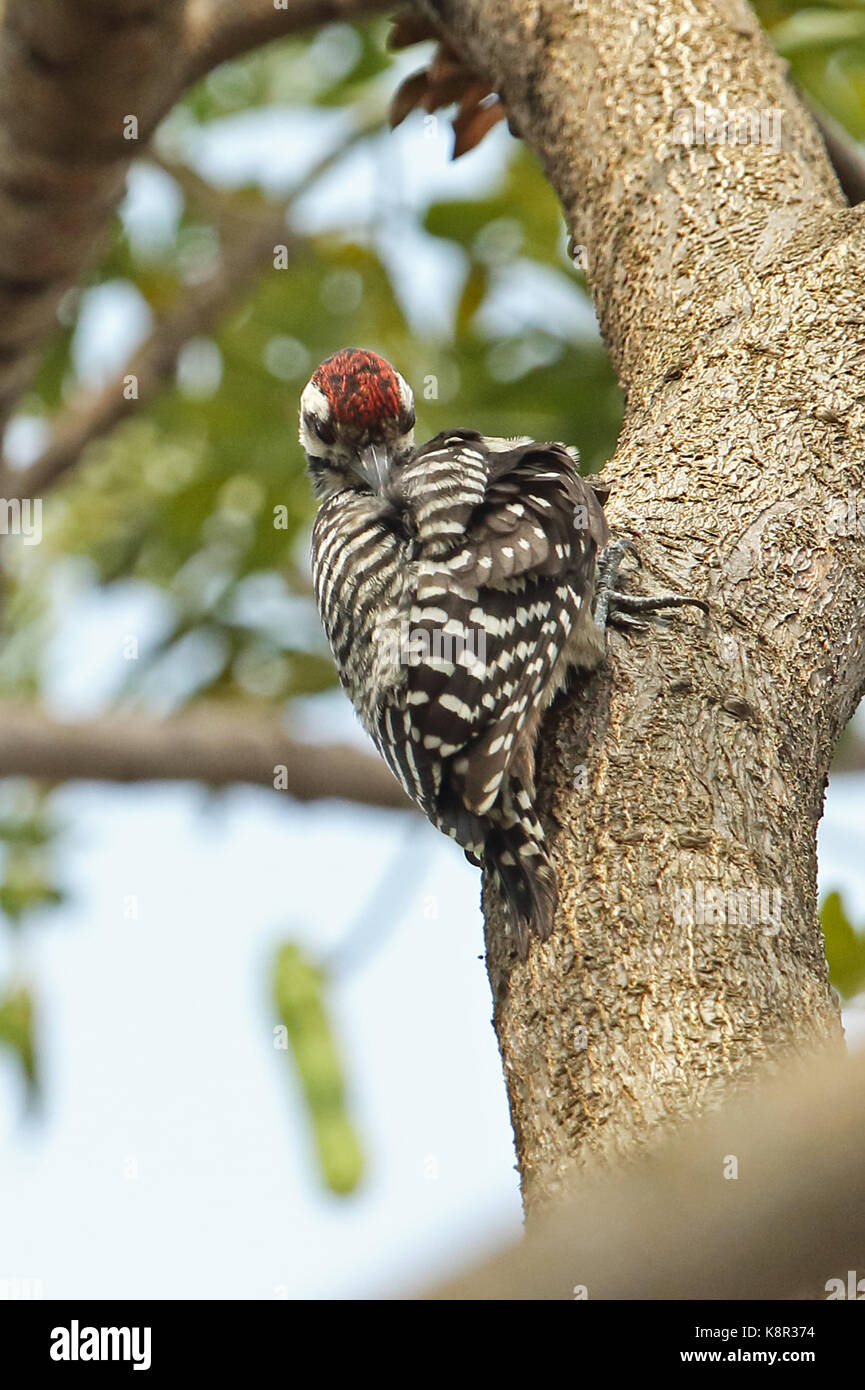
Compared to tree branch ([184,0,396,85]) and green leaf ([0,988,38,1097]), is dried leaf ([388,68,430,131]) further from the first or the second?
green leaf ([0,988,38,1097])

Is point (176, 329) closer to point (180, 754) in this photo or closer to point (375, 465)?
point (180, 754)

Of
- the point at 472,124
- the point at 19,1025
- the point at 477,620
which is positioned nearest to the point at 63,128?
the point at 472,124

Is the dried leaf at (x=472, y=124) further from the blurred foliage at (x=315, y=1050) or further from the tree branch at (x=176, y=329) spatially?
the blurred foliage at (x=315, y=1050)

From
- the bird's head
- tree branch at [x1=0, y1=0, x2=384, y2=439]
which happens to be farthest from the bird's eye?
tree branch at [x1=0, y1=0, x2=384, y2=439]

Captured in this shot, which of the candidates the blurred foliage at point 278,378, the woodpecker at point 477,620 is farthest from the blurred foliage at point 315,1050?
the woodpecker at point 477,620

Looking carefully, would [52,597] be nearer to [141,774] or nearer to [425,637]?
[141,774]

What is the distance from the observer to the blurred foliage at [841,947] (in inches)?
122

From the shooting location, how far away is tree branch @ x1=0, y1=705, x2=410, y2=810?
14.6ft

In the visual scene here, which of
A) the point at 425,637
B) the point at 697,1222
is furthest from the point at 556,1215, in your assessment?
the point at 425,637

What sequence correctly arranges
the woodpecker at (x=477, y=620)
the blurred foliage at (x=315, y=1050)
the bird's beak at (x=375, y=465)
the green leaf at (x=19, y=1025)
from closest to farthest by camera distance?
the woodpecker at (x=477, y=620) → the bird's beak at (x=375, y=465) → the blurred foliage at (x=315, y=1050) → the green leaf at (x=19, y=1025)

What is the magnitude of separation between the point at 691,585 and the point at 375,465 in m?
1.40

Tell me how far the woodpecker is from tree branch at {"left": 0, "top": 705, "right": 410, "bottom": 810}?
1507mm

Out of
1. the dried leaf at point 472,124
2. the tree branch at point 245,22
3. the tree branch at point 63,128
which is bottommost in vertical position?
the tree branch at point 63,128

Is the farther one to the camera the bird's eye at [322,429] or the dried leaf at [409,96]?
the dried leaf at [409,96]
